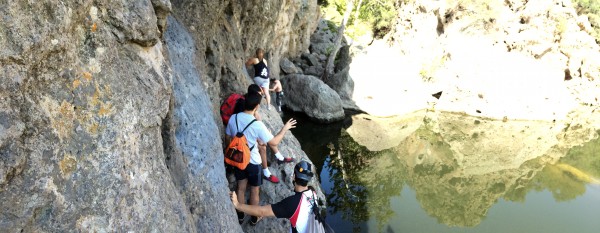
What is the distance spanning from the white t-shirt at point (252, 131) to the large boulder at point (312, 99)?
11154 millimetres

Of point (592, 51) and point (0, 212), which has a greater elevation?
point (0, 212)

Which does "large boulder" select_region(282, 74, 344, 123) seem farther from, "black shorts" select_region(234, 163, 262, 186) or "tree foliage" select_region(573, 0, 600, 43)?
"tree foliage" select_region(573, 0, 600, 43)

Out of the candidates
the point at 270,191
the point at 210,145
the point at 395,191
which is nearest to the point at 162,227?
the point at 210,145

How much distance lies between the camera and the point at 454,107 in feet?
77.1

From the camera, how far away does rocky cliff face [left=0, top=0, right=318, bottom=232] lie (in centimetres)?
248

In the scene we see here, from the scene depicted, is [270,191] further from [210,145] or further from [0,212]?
[0,212]

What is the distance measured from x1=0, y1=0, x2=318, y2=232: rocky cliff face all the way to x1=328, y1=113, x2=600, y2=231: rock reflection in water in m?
7.11

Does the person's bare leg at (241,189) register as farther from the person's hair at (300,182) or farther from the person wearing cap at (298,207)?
the person's hair at (300,182)

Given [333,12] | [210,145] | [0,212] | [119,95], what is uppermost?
[119,95]

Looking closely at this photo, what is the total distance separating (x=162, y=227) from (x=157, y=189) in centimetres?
33

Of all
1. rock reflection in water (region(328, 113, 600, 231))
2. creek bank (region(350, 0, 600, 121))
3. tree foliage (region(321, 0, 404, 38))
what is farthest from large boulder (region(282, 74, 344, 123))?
tree foliage (region(321, 0, 404, 38))

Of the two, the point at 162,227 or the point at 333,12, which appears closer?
the point at 162,227

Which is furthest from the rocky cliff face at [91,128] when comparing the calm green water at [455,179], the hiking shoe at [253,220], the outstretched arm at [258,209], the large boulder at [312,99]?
the large boulder at [312,99]

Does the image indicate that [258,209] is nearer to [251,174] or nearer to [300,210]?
[300,210]
